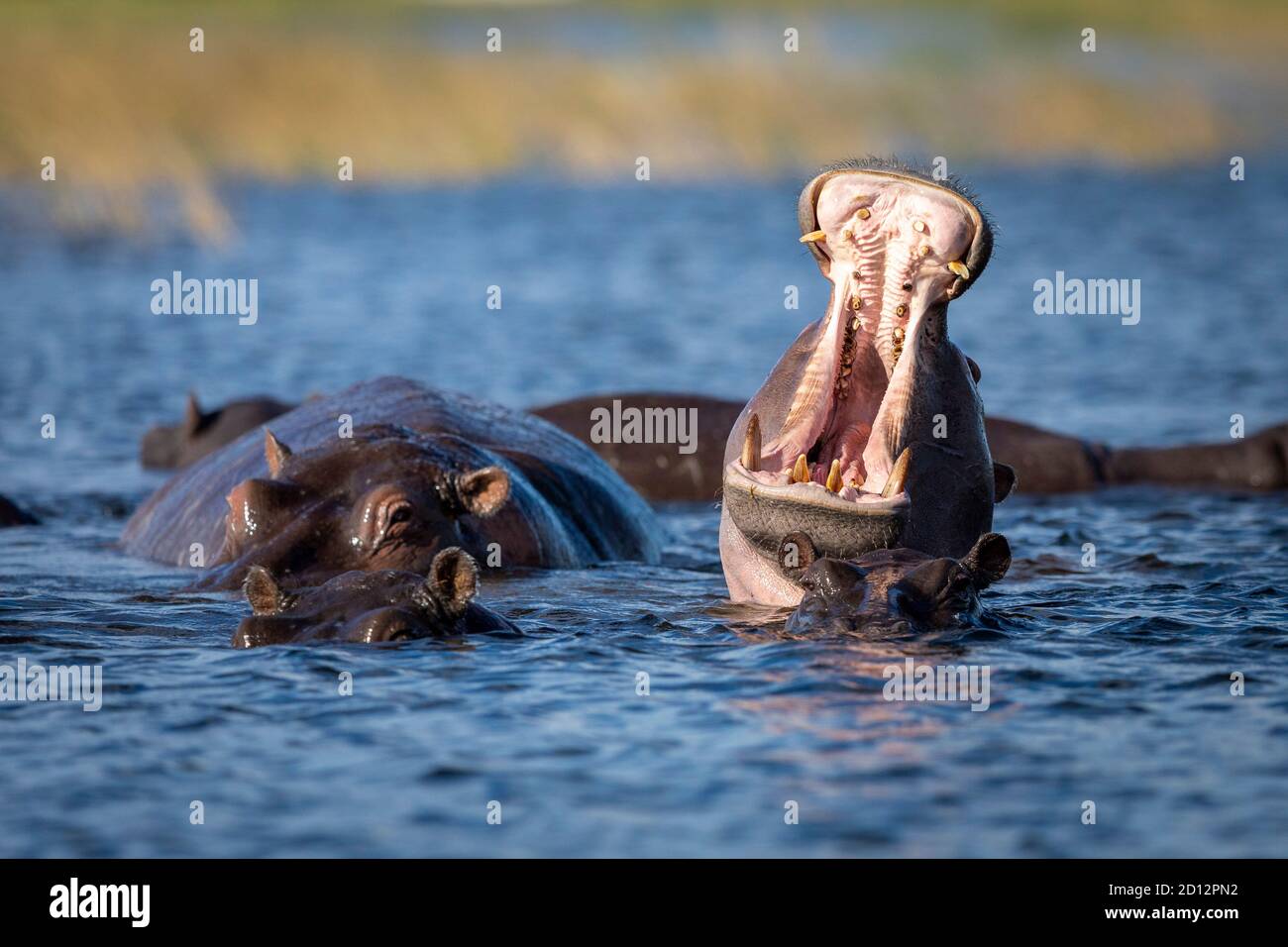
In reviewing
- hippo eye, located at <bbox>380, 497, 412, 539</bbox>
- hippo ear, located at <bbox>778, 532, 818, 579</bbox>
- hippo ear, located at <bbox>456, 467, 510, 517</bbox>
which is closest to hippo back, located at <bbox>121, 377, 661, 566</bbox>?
hippo ear, located at <bbox>456, 467, 510, 517</bbox>

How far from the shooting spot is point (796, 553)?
757cm

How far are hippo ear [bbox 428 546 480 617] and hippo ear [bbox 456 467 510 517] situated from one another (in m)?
1.00

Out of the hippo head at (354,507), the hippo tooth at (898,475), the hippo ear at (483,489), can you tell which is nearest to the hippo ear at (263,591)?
the hippo head at (354,507)

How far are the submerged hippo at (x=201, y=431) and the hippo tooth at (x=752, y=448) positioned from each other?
5990 millimetres

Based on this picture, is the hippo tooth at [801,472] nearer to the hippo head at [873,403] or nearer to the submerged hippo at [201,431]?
the hippo head at [873,403]

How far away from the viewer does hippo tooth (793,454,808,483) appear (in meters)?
7.39

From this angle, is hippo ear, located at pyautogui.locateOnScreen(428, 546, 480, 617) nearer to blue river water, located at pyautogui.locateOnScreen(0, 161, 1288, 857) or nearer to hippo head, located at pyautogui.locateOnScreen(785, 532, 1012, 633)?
blue river water, located at pyautogui.locateOnScreen(0, 161, 1288, 857)

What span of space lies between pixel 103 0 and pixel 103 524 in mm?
54636

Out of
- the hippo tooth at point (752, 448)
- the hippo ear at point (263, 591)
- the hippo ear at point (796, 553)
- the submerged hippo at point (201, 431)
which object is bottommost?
the hippo ear at point (263, 591)

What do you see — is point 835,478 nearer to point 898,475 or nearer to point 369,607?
point 898,475

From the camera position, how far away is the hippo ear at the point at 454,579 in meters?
7.18

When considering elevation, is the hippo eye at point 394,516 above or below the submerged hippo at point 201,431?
below
